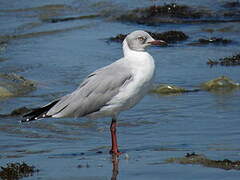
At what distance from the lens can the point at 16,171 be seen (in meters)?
7.60

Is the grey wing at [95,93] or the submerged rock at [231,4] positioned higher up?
the grey wing at [95,93]

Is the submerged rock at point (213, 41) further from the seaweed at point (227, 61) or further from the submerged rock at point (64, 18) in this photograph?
the submerged rock at point (64, 18)

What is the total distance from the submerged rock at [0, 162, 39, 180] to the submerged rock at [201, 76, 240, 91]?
441 cm

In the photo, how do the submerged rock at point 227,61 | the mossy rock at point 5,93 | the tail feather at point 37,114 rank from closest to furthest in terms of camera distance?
the tail feather at point 37,114
the mossy rock at point 5,93
the submerged rock at point 227,61

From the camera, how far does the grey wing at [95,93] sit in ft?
29.0

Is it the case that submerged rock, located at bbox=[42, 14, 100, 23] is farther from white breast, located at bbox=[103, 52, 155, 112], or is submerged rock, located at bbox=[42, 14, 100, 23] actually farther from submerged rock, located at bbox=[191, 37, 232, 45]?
white breast, located at bbox=[103, 52, 155, 112]

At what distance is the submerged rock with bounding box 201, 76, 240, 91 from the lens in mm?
11570

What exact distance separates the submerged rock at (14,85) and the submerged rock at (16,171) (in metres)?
4.41

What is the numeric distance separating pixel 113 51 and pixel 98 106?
20.4ft

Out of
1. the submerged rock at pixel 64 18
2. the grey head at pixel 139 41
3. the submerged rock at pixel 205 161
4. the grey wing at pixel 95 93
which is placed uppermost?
the grey head at pixel 139 41

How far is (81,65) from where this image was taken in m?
13.8

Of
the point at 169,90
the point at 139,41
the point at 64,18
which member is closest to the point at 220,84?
the point at 169,90

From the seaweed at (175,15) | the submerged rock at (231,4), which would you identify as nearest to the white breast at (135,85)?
the seaweed at (175,15)

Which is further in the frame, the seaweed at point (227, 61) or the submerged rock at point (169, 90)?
the seaweed at point (227, 61)
